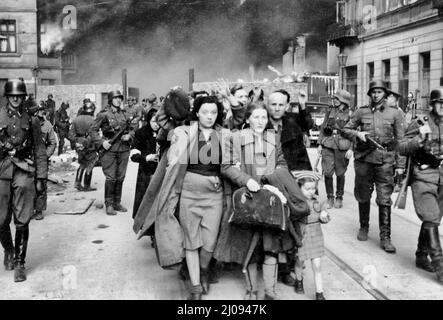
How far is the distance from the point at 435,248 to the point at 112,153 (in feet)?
18.1

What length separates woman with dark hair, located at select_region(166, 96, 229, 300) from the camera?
5008 millimetres

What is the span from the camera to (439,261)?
544 centimetres

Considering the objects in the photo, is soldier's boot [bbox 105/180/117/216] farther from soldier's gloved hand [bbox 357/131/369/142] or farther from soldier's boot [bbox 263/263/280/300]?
soldier's boot [bbox 263/263/280/300]

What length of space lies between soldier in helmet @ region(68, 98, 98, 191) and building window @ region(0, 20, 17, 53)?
2606 centimetres

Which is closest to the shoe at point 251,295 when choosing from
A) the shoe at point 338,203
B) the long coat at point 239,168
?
the long coat at point 239,168

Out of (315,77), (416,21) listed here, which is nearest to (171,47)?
(315,77)

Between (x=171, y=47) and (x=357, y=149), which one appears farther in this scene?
(x=171, y=47)

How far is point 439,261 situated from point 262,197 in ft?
6.86

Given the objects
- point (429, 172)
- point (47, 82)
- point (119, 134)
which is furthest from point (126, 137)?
point (47, 82)

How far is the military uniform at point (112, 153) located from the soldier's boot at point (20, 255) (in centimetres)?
333

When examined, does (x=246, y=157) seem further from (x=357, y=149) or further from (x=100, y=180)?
(x=100, y=180)

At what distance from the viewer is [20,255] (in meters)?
5.70

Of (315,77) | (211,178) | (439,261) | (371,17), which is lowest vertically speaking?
(439,261)

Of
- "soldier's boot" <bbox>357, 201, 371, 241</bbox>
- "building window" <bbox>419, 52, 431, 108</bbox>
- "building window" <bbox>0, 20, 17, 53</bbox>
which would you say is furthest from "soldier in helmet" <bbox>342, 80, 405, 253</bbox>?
"building window" <bbox>0, 20, 17, 53</bbox>
